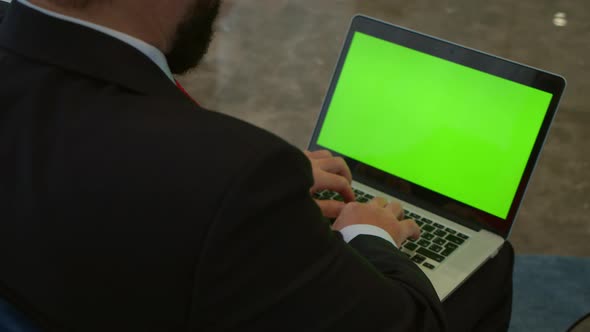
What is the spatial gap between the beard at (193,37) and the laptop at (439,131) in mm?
454

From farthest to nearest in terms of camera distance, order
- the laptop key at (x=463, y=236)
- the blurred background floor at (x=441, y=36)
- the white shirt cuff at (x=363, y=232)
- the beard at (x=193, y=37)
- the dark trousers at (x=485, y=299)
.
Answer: the blurred background floor at (x=441, y=36), the laptop key at (x=463, y=236), the dark trousers at (x=485, y=299), the white shirt cuff at (x=363, y=232), the beard at (x=193, y=37)

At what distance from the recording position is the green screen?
4.09ft

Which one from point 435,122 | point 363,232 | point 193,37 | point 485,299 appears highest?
point 193,37

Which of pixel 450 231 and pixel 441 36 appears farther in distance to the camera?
pixel 441 36

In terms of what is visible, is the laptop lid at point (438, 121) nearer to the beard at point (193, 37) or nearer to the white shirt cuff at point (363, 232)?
the white shirt cuff at point (363, 232)

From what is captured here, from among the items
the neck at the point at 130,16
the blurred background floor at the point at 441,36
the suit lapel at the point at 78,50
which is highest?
the neck at the point at 130,16

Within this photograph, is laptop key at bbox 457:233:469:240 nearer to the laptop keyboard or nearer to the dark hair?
the laptop keyboard

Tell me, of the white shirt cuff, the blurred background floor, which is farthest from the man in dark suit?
the blurred background floor

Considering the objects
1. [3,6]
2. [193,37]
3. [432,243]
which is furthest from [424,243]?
[3,6]

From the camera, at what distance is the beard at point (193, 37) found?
0.88 metres

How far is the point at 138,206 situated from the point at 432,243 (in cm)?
65

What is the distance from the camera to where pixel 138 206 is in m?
0.66

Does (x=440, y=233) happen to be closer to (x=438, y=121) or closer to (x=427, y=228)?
(x=427, y=228)

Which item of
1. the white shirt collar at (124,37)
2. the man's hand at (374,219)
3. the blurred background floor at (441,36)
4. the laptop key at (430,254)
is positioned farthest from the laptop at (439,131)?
the blurred background floor at (441,36)
